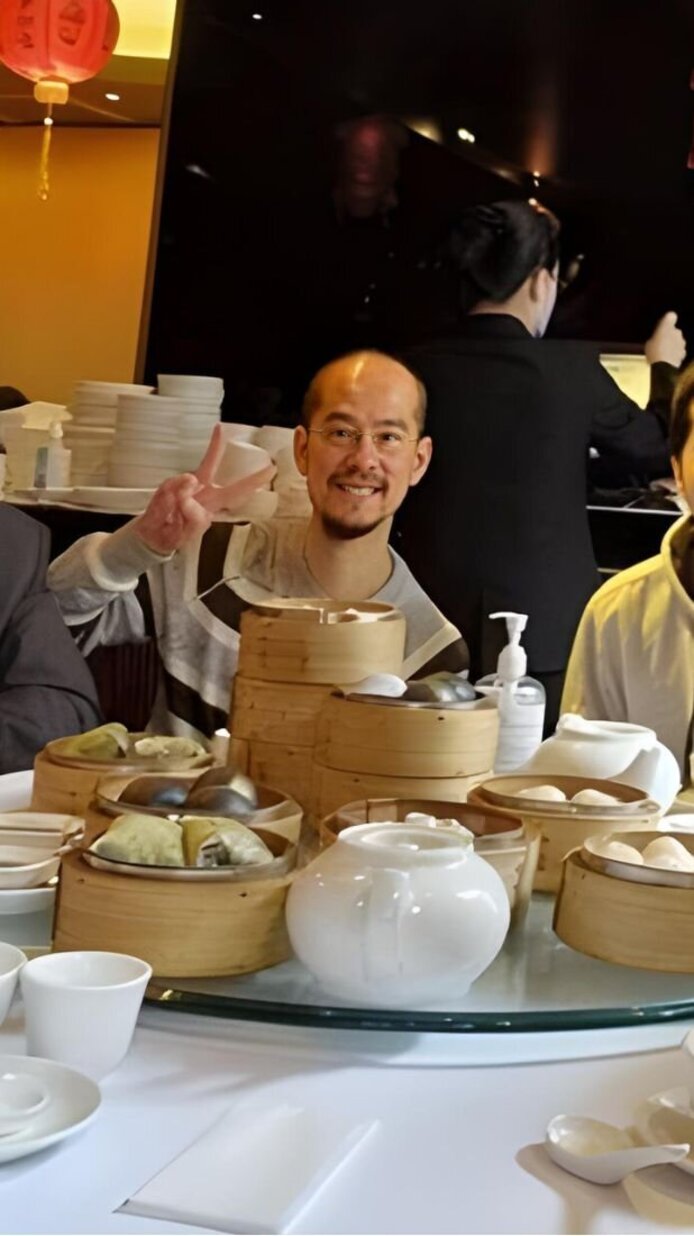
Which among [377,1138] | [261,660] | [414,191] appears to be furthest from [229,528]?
[377,1138]

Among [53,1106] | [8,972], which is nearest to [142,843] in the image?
[8,972]

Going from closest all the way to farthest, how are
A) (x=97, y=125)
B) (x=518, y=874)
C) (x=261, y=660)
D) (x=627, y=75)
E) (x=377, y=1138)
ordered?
(x=377, y=1138) < (x=518, y=874) < (x=261, y=660) < (x=627, y=75) < (x=97, y=125)

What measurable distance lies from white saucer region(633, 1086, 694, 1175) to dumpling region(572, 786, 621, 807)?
1.48 feet

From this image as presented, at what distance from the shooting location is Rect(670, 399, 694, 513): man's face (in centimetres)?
352

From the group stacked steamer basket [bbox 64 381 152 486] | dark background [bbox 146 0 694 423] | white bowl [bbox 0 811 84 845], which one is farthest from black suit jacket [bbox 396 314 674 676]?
white bowl [bbox 0 811 84 845]

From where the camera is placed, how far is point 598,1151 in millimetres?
1000

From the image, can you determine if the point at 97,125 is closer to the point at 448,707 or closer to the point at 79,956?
the point at 448,707

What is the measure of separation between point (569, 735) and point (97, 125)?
2956mm

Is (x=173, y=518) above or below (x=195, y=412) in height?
below

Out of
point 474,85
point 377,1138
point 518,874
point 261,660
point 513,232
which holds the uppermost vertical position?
point 474,85

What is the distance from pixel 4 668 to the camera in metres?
2.77

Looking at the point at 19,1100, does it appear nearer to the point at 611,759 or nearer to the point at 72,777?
the point at 72,777

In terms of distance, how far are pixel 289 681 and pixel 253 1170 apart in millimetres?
839

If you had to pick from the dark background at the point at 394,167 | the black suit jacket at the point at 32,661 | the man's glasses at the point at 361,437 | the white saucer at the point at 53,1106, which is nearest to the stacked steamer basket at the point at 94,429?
the dark background at the point at 394,167
